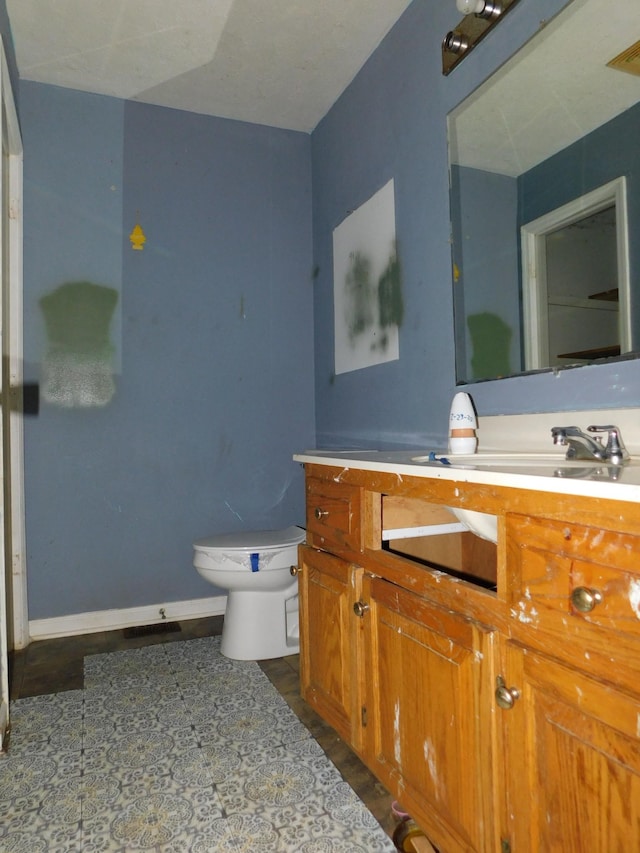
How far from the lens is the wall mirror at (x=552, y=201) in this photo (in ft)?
3.84

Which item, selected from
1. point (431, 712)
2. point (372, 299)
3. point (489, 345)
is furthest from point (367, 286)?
point (431, 712)

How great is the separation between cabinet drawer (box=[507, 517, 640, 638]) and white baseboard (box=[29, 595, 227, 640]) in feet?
6.31

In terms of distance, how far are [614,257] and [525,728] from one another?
0.93 m

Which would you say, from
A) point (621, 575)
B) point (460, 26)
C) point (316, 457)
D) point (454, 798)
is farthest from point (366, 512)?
point (460, 26)

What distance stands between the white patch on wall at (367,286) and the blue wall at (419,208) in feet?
0.17

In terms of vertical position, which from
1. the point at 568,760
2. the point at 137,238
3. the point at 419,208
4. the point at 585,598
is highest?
the point at 137,238

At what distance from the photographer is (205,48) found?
2109 millimetres

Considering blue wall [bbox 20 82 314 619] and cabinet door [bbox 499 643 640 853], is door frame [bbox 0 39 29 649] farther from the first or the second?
cabinet door [bbox 499 643 640 853]

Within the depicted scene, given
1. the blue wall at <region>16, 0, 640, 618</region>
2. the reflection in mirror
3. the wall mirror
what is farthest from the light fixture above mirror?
the reflection in mirror

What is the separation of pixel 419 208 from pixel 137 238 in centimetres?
125

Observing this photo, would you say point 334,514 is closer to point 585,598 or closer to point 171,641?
point 585,598

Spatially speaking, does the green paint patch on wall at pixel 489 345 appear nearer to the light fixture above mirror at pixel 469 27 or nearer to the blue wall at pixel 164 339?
the light fixture above mirror at pixel 469 27

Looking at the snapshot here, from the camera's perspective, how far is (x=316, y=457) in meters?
1.56

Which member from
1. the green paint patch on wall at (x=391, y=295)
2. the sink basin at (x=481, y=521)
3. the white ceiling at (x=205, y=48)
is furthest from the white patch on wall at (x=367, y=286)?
the sink basin at (x=481, y=521)
